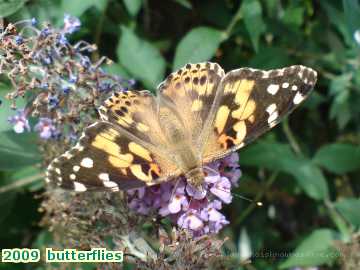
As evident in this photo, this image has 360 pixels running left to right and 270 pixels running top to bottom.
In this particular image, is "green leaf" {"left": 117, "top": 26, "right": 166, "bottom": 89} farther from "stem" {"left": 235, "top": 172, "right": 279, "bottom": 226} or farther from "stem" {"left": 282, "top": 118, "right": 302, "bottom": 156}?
"stem" {"left": 235, "top": 172, "right": 279, "bottom": 226}

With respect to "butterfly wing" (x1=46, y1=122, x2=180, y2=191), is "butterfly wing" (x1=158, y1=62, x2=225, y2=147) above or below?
above

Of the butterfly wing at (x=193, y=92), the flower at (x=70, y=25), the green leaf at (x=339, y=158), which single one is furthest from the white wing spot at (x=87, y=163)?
the green leaf at (x=339, y=158)

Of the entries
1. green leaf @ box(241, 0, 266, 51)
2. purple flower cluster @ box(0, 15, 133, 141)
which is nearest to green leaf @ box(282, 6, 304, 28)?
green leaf @ box(241, 0, 266, 51)

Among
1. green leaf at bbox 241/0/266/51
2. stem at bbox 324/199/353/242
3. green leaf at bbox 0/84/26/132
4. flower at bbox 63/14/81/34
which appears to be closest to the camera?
green leaf at bbox 0/84/26/132

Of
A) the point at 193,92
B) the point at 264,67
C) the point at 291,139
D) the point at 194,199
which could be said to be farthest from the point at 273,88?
the point at 291,139

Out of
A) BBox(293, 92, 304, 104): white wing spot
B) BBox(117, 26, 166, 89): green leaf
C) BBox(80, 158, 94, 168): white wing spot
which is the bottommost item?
BBox(80, 158, 94, 168): white wing spot
